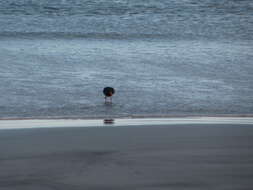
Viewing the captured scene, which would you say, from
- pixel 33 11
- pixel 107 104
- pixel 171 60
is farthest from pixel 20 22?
pixel 107 104

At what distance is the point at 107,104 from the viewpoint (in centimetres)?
519

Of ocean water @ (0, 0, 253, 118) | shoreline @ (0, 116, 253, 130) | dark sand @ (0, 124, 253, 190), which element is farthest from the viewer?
ocean water @ (0, 0, 253, 118)

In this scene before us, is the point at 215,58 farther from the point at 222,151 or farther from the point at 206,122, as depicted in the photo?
the point at 222,151

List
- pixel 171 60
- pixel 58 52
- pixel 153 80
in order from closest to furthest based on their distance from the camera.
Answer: pixel 153 80, pixel 171 60, pixel 58 52

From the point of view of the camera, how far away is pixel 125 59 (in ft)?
26.4

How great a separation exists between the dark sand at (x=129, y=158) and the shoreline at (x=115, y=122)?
119 mm

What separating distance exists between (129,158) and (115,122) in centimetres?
Result: 95

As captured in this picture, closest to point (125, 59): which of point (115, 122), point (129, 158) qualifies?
point (115, 122)

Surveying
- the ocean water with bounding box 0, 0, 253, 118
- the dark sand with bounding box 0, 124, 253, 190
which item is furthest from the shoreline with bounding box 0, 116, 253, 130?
the ocean water with bounding box 0, 0, 253, 118

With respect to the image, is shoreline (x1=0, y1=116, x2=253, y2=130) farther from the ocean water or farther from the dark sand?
the ocean water

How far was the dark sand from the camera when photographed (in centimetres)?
281

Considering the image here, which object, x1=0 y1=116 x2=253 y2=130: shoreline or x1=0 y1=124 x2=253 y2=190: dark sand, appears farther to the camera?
x1=0 y1=116 x2=253 y2=130: shoreline

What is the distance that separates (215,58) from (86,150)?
514 cm

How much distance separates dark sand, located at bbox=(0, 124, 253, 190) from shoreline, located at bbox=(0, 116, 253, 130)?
4.7 inches
